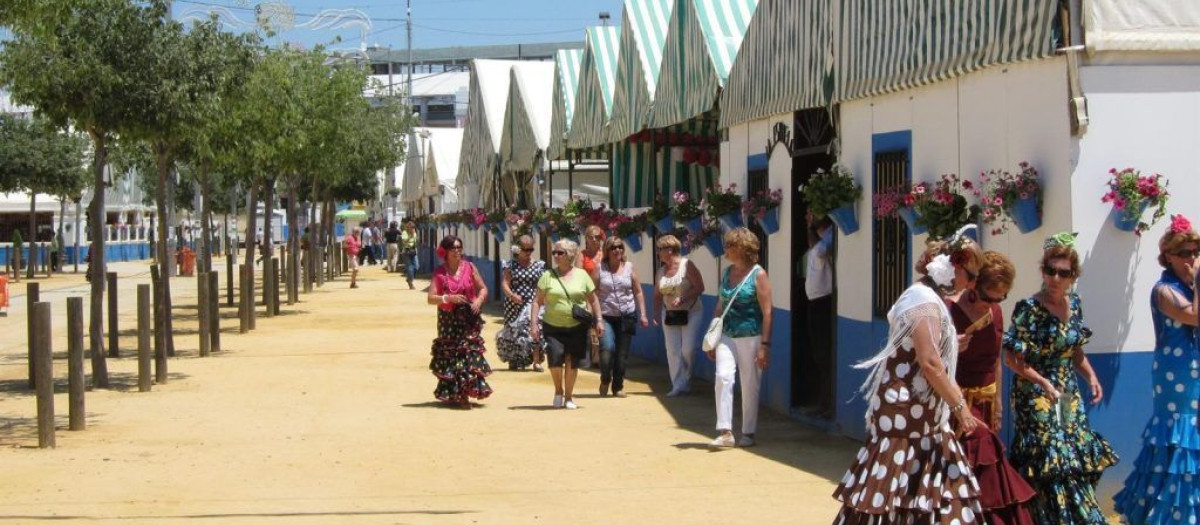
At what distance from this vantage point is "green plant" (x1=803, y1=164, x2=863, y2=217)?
1208 cm

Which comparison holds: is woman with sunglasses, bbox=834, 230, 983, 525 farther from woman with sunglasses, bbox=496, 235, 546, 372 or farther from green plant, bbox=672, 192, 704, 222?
woman with sunglasses, bbox=496, 235, 546, 372

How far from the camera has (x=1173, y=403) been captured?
8.23 meters

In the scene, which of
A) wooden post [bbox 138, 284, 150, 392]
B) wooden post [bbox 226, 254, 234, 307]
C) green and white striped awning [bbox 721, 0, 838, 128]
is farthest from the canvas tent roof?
green and white striped awning [bbox 721, 0, 838, 128]

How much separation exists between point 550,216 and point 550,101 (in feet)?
18.8

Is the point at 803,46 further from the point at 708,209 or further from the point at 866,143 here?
the point at 708,209

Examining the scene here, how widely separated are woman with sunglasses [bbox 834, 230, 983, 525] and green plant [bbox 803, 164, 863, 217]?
4772 mm

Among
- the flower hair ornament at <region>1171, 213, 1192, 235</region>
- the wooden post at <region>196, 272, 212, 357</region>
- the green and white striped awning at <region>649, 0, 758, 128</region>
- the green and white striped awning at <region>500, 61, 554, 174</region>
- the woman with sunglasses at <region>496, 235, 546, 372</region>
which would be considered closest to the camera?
the flower hair ornament at <region>1171, 213, 1192, 235</region>

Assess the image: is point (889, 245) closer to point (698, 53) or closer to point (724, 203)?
point (724, 203)

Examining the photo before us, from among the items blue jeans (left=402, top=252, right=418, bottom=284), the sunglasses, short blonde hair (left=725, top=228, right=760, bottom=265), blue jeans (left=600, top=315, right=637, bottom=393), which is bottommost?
blue jeans (left=600, top=315, right=637, bottom=393)

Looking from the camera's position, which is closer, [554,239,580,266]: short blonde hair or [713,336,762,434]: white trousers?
[713,336,762,434]: white trousers

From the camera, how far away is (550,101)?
28.5m

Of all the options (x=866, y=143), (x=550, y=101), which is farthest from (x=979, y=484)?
(x=550, y=101)

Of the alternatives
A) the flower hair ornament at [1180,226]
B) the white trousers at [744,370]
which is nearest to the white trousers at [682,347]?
the white trousers at [744,370]

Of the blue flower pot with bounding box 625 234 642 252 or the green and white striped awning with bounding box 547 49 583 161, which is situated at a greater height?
the green and white striped awning with bounding box 547 49 583 161
